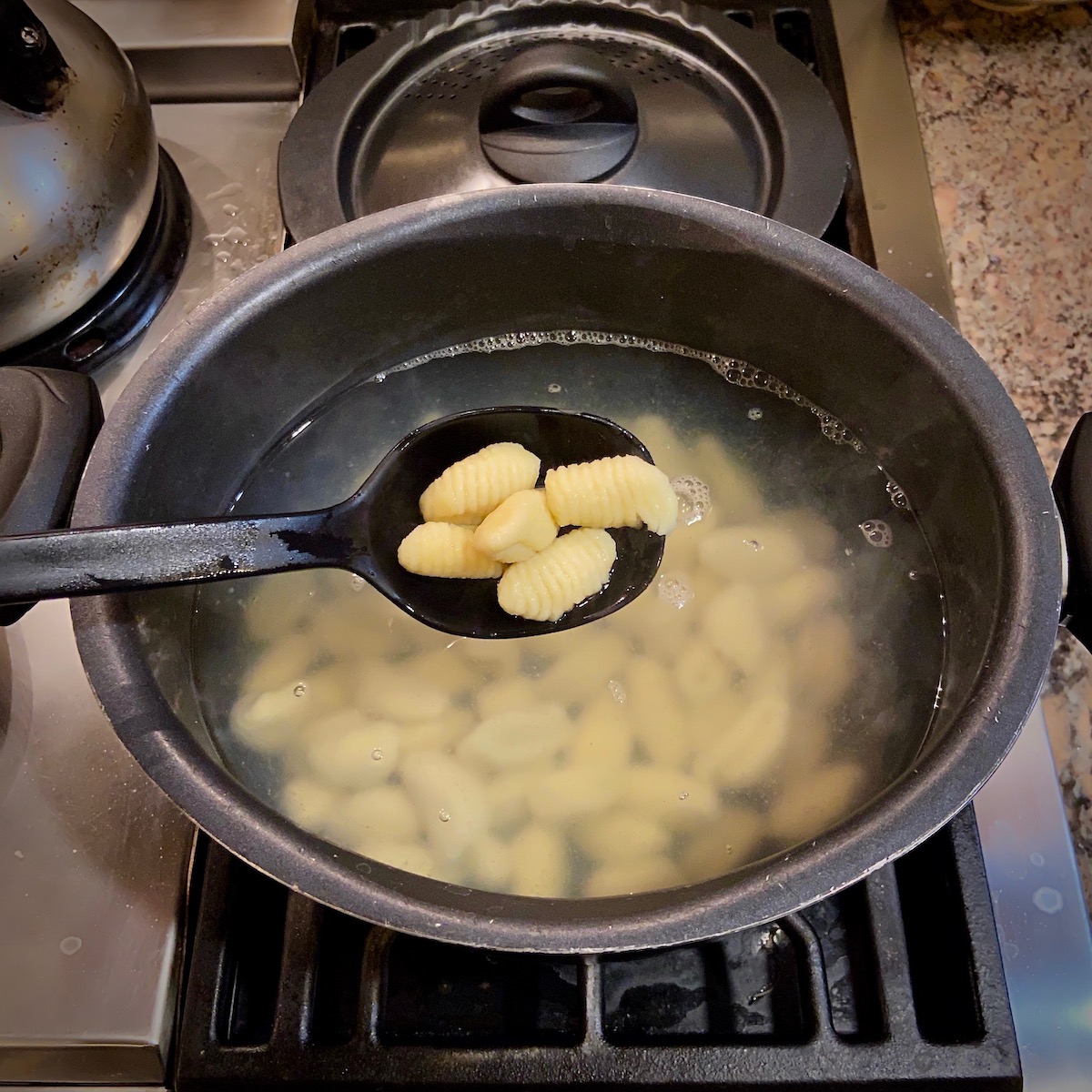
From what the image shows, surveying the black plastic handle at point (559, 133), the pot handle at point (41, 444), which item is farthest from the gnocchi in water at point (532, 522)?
the black plastic handle at point (559, 133)

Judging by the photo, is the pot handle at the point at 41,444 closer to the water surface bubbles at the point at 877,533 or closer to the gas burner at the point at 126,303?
the gas burner at the point at 126,303

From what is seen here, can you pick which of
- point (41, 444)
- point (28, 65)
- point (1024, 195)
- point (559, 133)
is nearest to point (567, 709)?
point (41, 444)

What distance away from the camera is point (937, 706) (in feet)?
2.07

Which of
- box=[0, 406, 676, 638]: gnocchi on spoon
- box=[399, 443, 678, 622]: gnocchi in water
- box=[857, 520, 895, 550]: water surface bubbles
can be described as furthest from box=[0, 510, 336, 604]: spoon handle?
box=[857, 520, 895, 550]: water surface bubbles

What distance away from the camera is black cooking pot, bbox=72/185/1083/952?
1.51ft

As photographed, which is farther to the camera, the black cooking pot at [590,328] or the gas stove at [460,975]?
the gas stove at [460,975]

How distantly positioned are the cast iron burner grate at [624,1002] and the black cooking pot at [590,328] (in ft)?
0.50

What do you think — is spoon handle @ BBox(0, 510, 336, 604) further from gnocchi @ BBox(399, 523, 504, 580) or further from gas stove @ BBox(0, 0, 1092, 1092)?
gas stove @ BBox(0, 0, 1092, 1092)

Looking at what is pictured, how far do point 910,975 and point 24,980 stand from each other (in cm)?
63

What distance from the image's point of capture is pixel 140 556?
1.68 ft

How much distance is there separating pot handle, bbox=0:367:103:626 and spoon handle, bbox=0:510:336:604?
0.11 metres

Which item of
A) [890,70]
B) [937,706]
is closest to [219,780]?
[937,706]

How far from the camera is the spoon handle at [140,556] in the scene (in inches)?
19.3

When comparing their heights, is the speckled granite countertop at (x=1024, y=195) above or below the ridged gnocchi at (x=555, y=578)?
above
